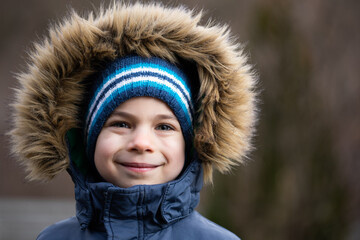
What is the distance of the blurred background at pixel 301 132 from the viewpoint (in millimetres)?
5527

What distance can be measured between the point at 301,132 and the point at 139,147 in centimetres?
385

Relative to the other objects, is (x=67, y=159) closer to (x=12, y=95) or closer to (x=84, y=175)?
(x=84, y=175)

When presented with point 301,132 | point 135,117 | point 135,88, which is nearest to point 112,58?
point 135,88

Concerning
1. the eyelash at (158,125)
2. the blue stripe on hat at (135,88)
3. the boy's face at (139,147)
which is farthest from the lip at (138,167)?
the blue stripe on hat at (135,88)

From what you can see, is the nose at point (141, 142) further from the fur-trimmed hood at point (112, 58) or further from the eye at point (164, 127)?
the fur-trimmed hood at point (112, 58)

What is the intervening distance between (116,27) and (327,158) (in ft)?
12.8

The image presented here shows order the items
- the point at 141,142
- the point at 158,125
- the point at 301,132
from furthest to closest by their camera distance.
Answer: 1. the point at 301,132
2. the point at 158,125
3. the point at 141,142

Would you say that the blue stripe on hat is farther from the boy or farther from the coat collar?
the coat collar

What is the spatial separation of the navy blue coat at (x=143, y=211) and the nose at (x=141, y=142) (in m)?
0.16

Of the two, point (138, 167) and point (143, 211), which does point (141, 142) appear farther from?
point (143, 211)

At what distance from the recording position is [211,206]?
593 cm

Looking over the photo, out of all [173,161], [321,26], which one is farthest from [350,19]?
[173,161]

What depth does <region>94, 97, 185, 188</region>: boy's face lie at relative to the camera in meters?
2.12

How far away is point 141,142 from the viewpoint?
6.82 ft
